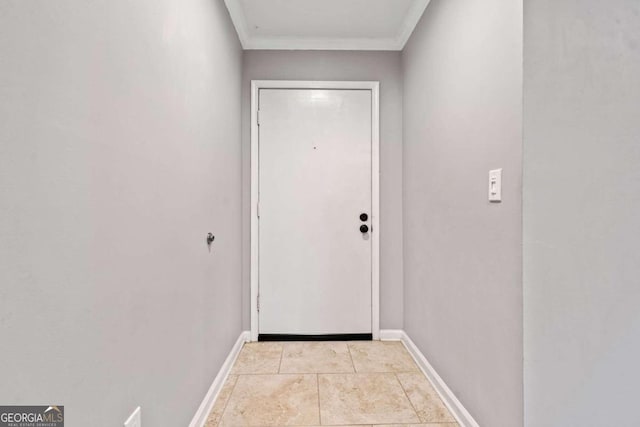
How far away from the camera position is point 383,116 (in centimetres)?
258

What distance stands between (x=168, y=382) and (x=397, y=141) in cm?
222

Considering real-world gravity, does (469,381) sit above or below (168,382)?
below

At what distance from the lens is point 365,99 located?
2566 mm

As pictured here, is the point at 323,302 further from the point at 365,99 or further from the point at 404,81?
the point at 404,81

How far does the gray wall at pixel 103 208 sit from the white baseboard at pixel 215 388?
2.7 inches

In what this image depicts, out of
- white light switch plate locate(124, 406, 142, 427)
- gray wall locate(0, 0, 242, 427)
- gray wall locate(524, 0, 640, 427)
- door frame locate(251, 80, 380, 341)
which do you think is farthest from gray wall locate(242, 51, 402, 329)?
white light switch plate locate(124, 406, 142, 427)

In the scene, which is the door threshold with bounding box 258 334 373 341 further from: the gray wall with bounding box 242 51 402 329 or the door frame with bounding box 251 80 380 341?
the gray wall with bounding box 242 51 402 329

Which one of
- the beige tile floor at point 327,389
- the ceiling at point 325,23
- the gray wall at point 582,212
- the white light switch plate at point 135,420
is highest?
Answer: the ceiling at point 325,23

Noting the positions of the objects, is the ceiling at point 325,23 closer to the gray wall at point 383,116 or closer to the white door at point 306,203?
the gray wall at point 383,116

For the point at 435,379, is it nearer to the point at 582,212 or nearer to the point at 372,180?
the point at 582,212

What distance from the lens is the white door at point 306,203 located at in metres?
2.54

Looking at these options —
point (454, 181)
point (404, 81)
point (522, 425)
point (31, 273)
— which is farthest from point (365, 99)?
point (31, 273)

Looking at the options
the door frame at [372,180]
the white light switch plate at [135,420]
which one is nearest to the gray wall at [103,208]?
the white light switch plate at [135,420]

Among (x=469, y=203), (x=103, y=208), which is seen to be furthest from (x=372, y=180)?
(x=103, y=208)
